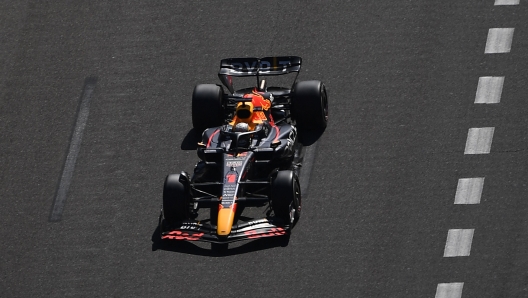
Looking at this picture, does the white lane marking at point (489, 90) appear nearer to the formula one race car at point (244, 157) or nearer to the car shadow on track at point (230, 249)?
the formula one race car at point (244, 157)

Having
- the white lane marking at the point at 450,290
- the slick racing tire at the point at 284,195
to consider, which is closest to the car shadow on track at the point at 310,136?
the slick racing tire at the point at 284,195

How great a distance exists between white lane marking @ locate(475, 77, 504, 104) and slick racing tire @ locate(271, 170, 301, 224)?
16.9 ft

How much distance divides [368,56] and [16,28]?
777 cm

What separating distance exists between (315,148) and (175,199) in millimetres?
3542

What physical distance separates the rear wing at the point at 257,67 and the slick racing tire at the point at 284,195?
3.53 meters

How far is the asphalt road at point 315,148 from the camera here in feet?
76.0

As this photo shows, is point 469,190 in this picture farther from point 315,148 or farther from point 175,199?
point 175,199

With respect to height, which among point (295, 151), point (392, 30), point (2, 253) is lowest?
point (2, 253)

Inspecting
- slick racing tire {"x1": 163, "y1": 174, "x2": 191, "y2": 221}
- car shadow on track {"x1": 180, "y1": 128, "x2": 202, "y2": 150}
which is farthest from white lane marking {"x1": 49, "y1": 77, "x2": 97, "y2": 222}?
slick racing tire {"x1": 163, "y1": 174, "x2": 191, "y2": 221}

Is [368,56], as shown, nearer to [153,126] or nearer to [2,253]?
[153,126]

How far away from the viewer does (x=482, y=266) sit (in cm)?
2288

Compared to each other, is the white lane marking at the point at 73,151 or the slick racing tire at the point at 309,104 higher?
the slick racing tire at the point at 309,104

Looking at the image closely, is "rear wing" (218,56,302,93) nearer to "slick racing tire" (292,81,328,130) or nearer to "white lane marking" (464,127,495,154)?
"slick racing tire" (292,81,328,130)

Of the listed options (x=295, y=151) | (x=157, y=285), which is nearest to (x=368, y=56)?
(x=295, y=151)
